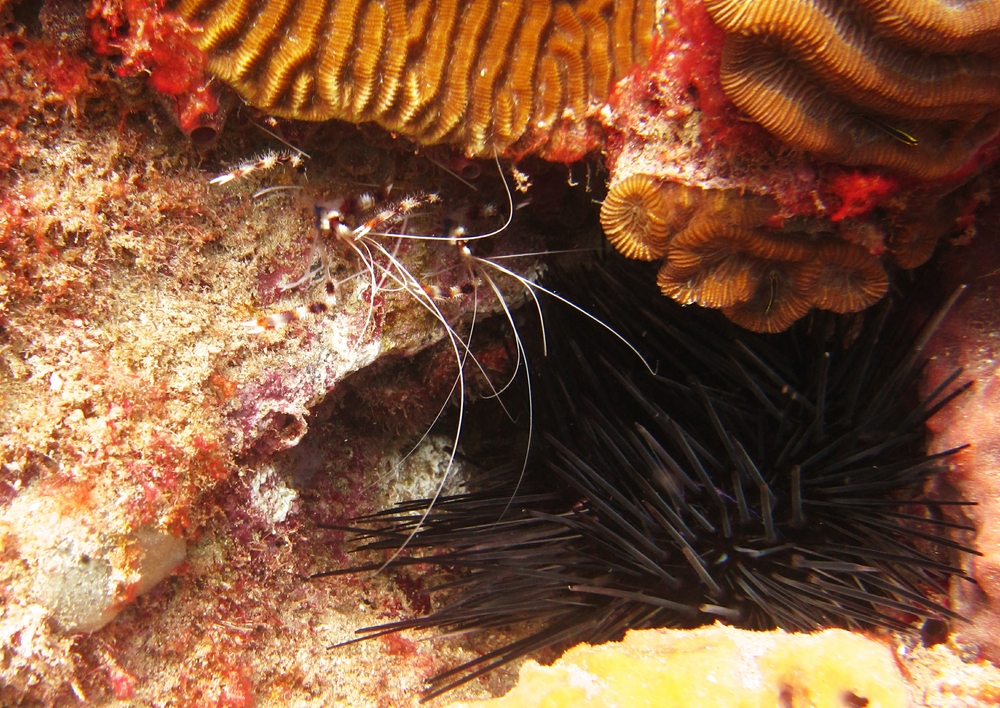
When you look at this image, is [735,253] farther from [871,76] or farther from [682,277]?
[871,76]

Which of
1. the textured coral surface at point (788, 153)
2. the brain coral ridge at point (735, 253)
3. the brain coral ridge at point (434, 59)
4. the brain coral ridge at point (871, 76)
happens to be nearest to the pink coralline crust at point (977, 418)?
the textured coral surface at point (788, 153)

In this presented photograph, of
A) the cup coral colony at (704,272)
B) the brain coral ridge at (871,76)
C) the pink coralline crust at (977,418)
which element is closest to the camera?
the brain coral ridge at (871,76)

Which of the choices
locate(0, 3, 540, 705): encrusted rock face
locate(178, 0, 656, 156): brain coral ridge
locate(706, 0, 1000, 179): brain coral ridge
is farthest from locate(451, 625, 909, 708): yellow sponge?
locate(178, 0, 656, 156): brain coral ridge

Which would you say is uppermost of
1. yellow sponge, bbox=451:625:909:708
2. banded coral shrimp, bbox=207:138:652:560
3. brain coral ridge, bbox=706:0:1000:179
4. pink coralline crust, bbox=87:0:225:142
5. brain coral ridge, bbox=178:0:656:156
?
brain coral ridge, bbox=706:0:1000:179

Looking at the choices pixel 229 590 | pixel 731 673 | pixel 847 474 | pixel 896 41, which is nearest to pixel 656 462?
pixel 847 474

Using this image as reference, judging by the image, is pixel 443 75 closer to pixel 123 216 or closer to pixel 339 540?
pixel 123 216

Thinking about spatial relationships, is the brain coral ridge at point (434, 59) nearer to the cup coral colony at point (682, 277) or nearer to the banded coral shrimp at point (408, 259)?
the cup coral colony at point (682, 277)

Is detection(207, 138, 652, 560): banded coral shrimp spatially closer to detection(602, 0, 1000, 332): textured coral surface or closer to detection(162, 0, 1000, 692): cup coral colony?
detection(162, 0, 1000, 692): cup coral colony
